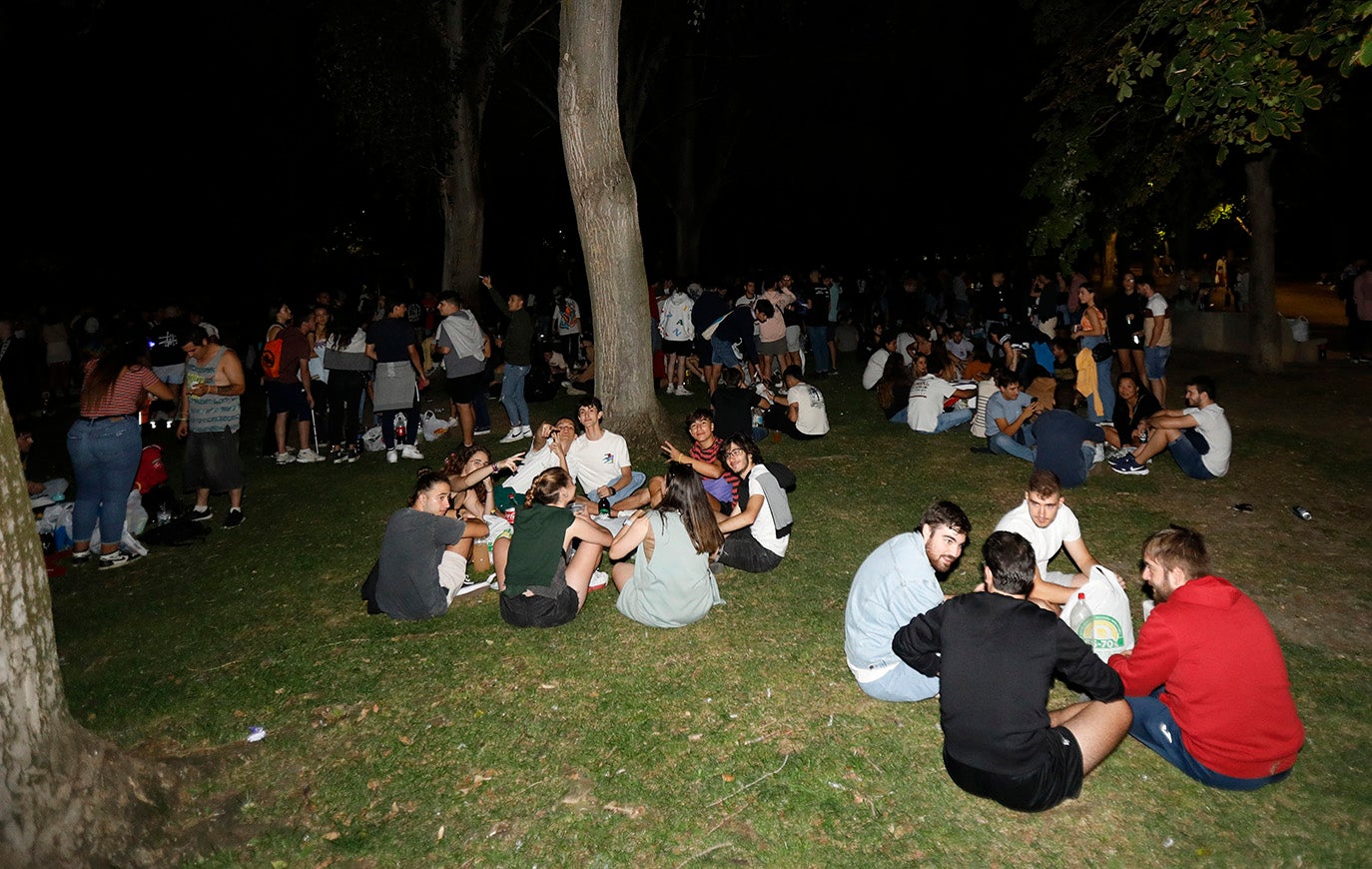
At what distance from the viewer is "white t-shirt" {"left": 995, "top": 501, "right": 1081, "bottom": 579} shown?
6152mm

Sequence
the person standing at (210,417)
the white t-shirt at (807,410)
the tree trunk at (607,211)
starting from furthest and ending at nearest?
the white t-shirt at (807,410), the tree trunk at (607,211), the person standing at (210,417)

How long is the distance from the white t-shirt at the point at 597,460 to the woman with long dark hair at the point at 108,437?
3.55 meters

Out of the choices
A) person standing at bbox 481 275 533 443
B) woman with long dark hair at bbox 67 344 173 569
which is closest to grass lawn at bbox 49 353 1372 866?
woman with long dark hair at bbox 67 344 173 569

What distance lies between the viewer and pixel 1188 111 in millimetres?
8219

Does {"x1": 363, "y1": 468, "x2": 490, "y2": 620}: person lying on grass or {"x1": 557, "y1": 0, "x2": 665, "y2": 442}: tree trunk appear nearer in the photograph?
{"x1": 363, "y1": 468, "x2": 490, "y2": 620}: person lying on grass

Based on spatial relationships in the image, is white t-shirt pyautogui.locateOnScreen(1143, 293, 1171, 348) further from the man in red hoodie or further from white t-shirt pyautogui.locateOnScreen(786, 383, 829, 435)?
the man in red hoodie

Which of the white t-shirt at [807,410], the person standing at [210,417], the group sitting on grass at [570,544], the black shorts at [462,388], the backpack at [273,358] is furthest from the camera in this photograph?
the white t-shirt at [807,410]

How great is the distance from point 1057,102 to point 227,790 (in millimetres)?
12957

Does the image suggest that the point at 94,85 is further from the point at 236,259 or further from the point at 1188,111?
the point at 1188,111

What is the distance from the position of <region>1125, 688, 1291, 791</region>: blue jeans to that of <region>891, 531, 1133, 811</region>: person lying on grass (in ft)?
0.93

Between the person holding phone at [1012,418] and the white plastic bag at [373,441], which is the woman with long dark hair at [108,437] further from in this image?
the person holding phone at [1012,418]

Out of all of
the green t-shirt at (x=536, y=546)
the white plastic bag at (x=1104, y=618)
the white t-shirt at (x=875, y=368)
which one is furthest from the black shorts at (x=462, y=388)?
the white plastic bag at (x=1104, y=618)

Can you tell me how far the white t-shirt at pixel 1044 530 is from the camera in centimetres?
615

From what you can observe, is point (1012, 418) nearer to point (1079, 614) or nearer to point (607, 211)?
point (607, 211)
